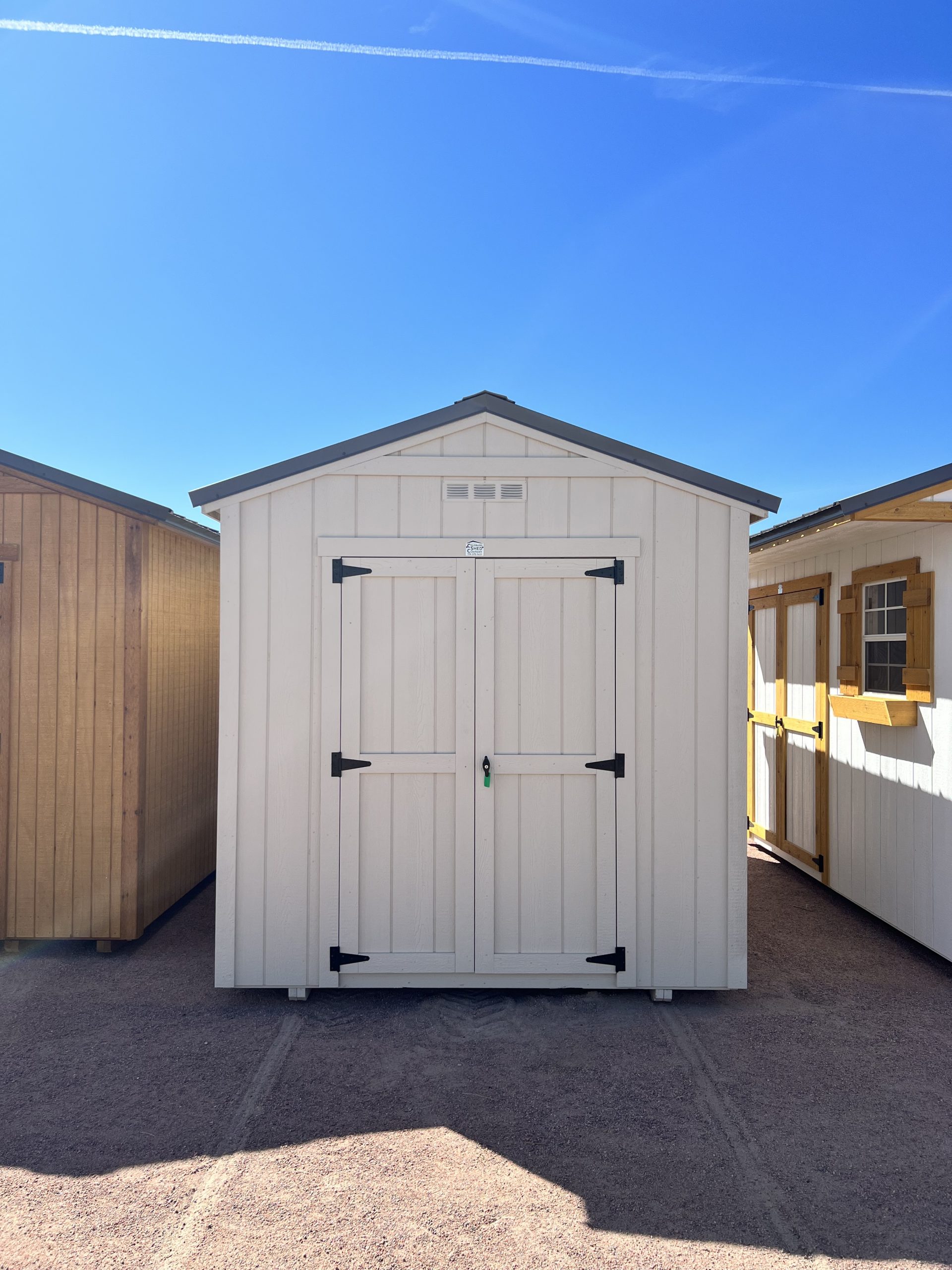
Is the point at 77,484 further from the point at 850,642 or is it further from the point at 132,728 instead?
the point at 850,642

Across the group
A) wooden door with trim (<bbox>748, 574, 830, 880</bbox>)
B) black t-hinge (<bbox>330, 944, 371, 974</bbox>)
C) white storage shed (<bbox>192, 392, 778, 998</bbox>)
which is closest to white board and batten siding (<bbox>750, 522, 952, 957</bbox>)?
wooden door with trim (<bbox>748, 574, 830, 880</bbox>)

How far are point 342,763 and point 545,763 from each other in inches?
41.5

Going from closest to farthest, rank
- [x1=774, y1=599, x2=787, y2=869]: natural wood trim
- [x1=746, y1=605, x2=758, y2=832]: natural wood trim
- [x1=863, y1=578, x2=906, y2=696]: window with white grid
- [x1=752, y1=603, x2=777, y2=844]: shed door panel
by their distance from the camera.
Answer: [x1=863, y1=578, x2=906, y2=696]: window with white grid, [x1=774, y1=599, x2=787, y2=869]: natural wood trim, [x1=752, y1=603, x2=777, y2=844]: shed door panel, [x1=746, y1=605, x2=758, y2=832]: natural wood trim

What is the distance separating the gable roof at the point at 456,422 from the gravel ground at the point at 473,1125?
261 cm

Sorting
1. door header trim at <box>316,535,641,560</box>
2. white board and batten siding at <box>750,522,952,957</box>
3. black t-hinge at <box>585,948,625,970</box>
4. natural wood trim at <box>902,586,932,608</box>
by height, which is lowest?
black t-hinge at <box>585,948,625,970</box>

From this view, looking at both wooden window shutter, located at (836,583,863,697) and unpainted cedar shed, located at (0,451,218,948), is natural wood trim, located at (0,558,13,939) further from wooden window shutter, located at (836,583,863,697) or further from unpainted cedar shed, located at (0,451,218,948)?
wooden window shutter, located at (836,583,863,697)

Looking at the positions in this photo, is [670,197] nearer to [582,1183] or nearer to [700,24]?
[700,24]

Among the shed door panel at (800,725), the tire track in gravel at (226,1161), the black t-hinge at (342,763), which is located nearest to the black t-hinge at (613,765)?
the black t-hinge at (342,763)

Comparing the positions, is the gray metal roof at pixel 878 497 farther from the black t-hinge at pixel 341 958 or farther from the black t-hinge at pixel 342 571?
the black t-hinge at pixel 341 958

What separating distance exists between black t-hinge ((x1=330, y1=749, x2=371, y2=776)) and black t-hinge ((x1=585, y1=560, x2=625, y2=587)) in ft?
4.96

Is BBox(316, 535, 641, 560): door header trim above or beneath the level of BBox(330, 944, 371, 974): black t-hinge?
above

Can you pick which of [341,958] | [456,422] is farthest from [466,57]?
[341,958]

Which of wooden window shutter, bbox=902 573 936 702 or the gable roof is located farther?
wooden window shutter, bbox=902 573 936 702

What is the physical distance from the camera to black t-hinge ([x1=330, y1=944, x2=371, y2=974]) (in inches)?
142
